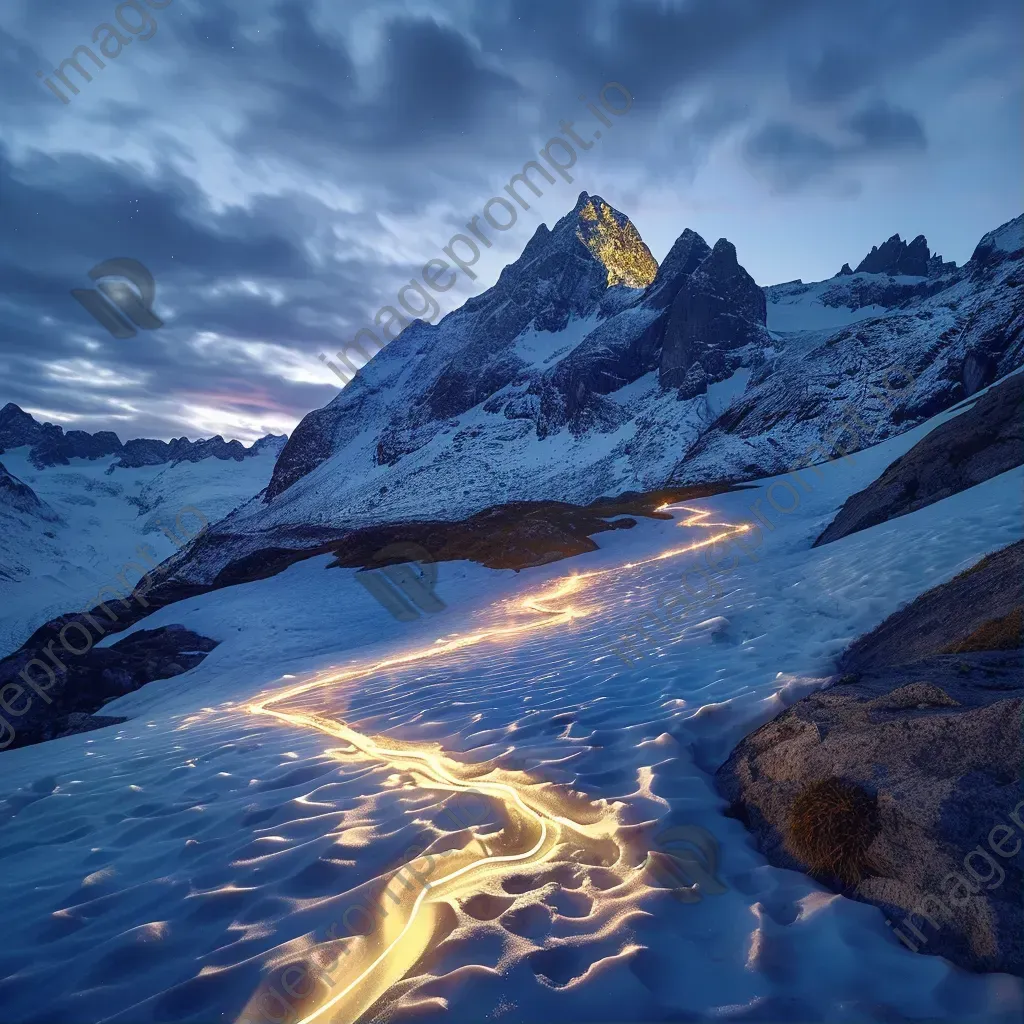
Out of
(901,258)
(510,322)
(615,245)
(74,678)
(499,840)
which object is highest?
(615,245)

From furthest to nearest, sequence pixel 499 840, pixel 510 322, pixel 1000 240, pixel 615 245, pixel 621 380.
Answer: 1. pixel 615 245
2. pixel 510 322
3. pixel 621 380
4. pixel 1000 240
5. pixel 499 840

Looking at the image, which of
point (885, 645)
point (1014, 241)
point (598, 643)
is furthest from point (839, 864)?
point (1014, 241)

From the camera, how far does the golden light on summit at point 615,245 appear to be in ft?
476

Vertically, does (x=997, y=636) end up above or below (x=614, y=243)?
below

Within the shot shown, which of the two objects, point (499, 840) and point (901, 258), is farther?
point (901, 258)

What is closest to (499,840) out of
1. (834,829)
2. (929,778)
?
(834,829)

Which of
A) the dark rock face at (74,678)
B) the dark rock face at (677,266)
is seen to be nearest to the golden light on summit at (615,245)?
the dark rock face at (677,266)

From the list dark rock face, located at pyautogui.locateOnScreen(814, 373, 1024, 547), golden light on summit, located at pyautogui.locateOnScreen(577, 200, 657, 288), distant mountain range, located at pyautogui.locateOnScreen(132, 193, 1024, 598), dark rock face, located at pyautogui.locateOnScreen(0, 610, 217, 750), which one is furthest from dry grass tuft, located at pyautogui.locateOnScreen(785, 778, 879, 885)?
golden light on summit, located at pyautogui.locateOnScreen(577, 200, 657, 288)

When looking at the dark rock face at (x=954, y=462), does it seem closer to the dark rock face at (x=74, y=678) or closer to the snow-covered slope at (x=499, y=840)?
the snow-covered slope at (x=499, y=840)

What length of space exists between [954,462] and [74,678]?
969 inches

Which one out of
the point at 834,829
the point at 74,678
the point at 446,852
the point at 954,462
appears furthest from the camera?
the point at 74,678

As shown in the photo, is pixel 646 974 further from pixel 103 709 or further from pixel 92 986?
pixel 103 709

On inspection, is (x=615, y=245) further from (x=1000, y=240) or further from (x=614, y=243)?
(x=1000, y=240)

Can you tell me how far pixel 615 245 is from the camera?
149375 millimetres
